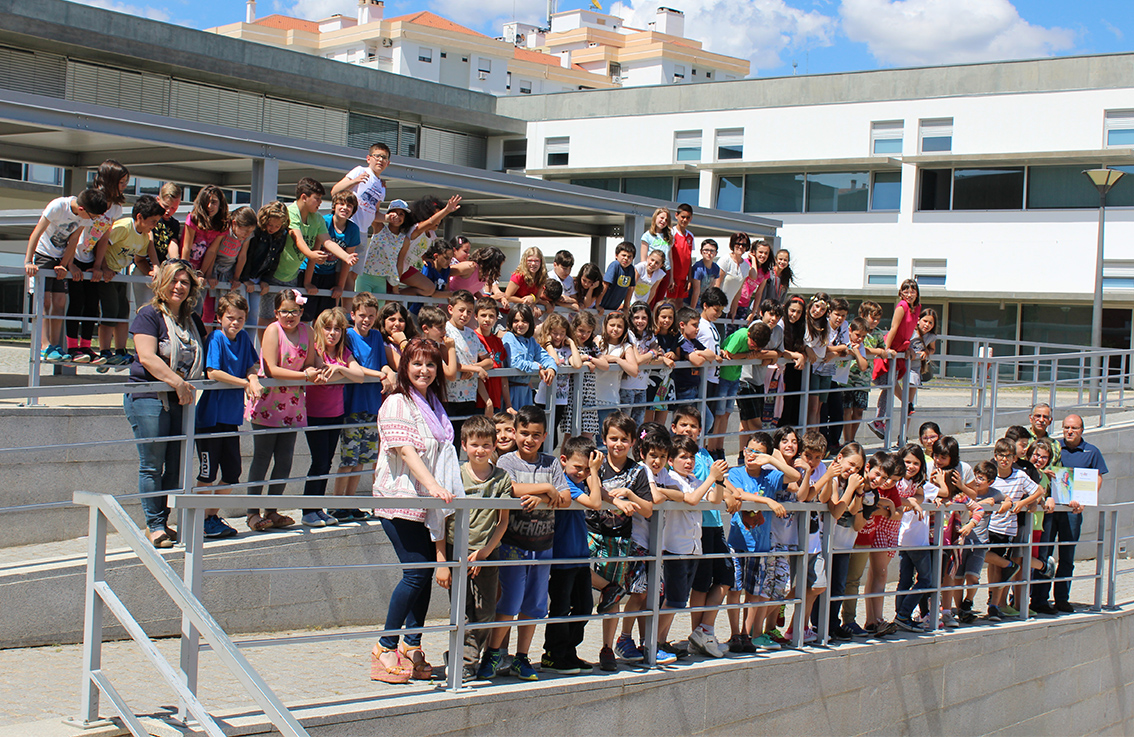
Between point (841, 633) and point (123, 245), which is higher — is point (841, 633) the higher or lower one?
the lower one

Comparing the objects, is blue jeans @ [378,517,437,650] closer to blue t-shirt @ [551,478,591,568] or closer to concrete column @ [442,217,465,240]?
blue t-shirt @ [551,478,591,568]

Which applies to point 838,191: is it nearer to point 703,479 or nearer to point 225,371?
point 703,479

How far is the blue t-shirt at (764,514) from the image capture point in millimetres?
6766

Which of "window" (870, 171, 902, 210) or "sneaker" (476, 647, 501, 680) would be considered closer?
"sneaker" (476, 647, 501, 680)

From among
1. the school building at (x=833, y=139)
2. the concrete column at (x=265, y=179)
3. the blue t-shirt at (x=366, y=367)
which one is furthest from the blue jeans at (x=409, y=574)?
the school building at (x=833, y=139)

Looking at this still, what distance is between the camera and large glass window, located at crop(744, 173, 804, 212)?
32562 mm

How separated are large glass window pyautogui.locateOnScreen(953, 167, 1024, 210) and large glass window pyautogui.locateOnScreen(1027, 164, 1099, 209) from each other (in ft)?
0.96

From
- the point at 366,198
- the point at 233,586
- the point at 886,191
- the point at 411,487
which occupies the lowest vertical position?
the point at 233,586

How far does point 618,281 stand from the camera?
34.9 feet

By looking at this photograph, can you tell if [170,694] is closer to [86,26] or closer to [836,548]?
[836,548]

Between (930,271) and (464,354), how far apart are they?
25.4 m

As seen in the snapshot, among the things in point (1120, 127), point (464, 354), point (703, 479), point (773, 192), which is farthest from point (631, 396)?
point (773, 192)

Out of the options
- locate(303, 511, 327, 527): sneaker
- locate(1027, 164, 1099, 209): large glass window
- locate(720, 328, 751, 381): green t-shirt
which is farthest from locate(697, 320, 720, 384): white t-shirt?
locate(1027, 164, 1099, 209): large glass window

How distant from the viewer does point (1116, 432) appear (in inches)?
539
